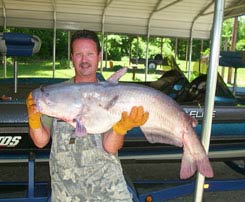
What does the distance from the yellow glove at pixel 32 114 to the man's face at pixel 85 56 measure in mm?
291

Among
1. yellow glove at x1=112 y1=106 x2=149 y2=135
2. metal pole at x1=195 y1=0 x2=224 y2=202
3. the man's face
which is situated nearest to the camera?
yellow glove at x1=112 y1=106 x2=149 y2=135

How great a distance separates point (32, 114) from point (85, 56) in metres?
0.36

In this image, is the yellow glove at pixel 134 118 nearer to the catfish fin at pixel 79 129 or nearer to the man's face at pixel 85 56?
the catfish fin at pixel 79 129

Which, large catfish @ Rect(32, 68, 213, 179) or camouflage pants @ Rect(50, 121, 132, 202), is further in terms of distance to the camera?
camouflage pants @ Rect(50, 121, 132, 202)

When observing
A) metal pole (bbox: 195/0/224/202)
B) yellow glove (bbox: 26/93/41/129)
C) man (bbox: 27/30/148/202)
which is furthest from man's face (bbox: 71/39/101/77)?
metal pole (bbox: 195/0/224/202)

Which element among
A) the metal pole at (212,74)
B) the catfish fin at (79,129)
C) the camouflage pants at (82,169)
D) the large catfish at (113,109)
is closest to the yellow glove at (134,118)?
the large catfish at (113,109)

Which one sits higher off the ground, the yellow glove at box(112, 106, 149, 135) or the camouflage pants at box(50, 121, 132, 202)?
the yellow glove at box(112, 106, 149, 135)

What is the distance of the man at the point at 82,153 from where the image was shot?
1828mm

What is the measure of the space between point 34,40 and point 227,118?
1939mm

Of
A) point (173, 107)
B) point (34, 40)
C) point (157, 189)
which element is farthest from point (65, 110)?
point (34, 40)

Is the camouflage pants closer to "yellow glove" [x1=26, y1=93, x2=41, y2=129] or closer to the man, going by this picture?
the man

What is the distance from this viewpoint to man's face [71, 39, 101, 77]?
1821mm

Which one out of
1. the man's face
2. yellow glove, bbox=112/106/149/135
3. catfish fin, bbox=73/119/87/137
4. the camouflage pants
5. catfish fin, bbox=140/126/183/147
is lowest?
the camouflage pants

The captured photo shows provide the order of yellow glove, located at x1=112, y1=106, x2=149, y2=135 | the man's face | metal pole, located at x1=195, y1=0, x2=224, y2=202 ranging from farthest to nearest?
metal pole, located at x1=195, y1=0, x2=224, y2=202
the man's face
yellow glove, located at x1=112, y1=106, x2=149, y2=135
